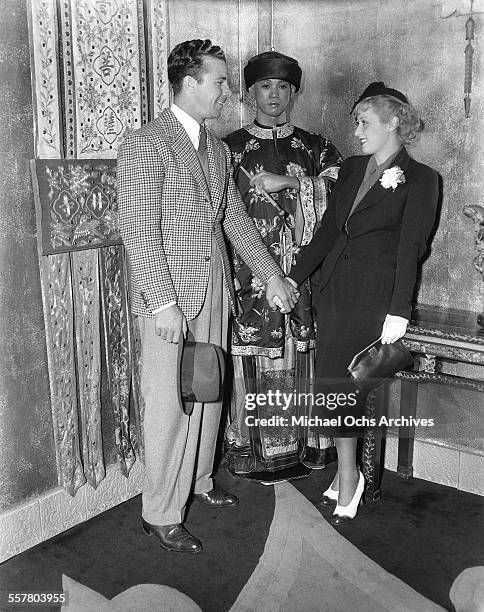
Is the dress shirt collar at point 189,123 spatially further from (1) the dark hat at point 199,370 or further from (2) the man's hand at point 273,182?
(1) the dark hat at point 199,370

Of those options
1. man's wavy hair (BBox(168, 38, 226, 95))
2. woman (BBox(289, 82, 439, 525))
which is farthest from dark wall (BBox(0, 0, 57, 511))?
woman (BBox(289, 82, 439, 525))

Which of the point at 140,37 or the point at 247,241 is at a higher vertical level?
the point at 140,37

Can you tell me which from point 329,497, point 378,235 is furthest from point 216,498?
point 378,235

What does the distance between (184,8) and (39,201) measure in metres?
1.22

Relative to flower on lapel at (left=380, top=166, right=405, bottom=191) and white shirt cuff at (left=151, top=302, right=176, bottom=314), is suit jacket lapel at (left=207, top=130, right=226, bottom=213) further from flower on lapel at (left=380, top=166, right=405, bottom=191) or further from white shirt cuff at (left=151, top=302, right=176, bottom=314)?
flower on lapel at (left=380, top=166, right=405, bottom=191)

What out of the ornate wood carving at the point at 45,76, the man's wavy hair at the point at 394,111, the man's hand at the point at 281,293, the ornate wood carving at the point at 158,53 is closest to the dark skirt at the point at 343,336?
the man's hand at the point at 281,293

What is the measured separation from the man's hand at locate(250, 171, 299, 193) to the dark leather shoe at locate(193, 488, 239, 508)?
1.32m

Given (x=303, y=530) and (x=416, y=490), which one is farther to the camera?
(x=416, y=490)

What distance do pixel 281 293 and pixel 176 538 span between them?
1049 mm

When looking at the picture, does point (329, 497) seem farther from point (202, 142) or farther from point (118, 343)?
point (202, 142)

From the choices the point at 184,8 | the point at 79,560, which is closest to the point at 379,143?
the point at 184,8

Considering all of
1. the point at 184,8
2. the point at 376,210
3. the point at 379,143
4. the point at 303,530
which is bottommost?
the point at 303,530

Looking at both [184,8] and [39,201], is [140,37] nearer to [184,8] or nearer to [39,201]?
[184,8]

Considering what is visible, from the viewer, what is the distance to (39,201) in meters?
2.53
